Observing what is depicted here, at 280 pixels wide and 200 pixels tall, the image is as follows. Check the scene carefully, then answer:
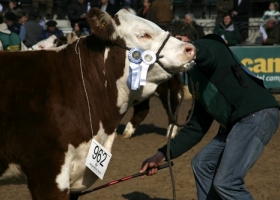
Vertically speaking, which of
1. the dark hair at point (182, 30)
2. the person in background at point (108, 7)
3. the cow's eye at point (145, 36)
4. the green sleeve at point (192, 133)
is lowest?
the person in background at point (108, 7)

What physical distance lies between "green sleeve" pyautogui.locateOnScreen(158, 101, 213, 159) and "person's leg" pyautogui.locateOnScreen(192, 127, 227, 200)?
0.42 feet

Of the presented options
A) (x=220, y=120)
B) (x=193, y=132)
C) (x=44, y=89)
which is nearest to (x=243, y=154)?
(x=220, y=120)

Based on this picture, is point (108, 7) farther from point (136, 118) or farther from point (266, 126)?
point (266, 126)

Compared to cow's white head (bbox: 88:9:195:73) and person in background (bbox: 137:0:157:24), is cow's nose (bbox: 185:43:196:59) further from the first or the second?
person in background (bbox: 137:0:157:24)

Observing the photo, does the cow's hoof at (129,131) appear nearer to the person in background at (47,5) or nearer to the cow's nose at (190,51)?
the cow's nose at (190,51)

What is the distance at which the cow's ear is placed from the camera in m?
4.31

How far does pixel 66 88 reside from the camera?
4.38 m

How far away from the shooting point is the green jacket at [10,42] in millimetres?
10188

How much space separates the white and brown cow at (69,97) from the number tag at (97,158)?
0.13ft

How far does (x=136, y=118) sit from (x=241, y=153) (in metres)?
5.64

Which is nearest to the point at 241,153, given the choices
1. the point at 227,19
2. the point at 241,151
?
the point at 241,151

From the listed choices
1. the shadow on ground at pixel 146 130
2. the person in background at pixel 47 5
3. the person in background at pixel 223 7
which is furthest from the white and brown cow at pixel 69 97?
the person in background at pixel 47 5

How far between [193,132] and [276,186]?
2.18 meters

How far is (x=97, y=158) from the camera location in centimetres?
441
